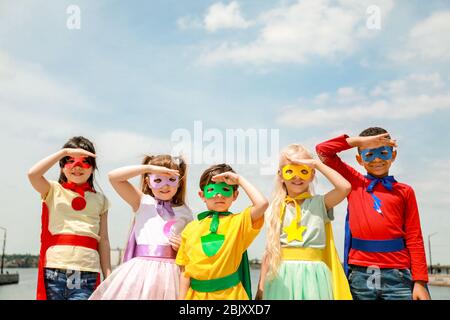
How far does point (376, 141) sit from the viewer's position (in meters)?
4.27

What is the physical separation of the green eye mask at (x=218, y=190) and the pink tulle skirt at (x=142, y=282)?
0.72 metres

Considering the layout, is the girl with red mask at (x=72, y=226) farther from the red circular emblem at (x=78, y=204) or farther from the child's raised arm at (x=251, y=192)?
the child's raised arm at (x=251, y=192)

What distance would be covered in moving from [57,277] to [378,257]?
298 centimetres

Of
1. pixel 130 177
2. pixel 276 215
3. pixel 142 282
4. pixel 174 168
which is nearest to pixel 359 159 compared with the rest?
pixel 276 215

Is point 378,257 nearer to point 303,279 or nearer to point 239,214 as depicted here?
point 303,279

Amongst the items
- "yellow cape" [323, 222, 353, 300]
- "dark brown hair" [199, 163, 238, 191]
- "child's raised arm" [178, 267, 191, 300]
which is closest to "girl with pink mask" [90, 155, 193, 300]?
"child's raised arm" [178, 267, 191, 300]

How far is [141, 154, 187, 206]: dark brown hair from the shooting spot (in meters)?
4.42

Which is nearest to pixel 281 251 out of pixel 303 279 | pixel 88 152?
pixel 303 279

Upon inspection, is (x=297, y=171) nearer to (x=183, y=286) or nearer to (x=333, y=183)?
(x=333, y=183)

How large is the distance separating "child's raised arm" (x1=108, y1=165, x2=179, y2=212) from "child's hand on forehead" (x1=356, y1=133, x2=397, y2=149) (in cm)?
181

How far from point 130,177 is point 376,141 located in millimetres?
2382
